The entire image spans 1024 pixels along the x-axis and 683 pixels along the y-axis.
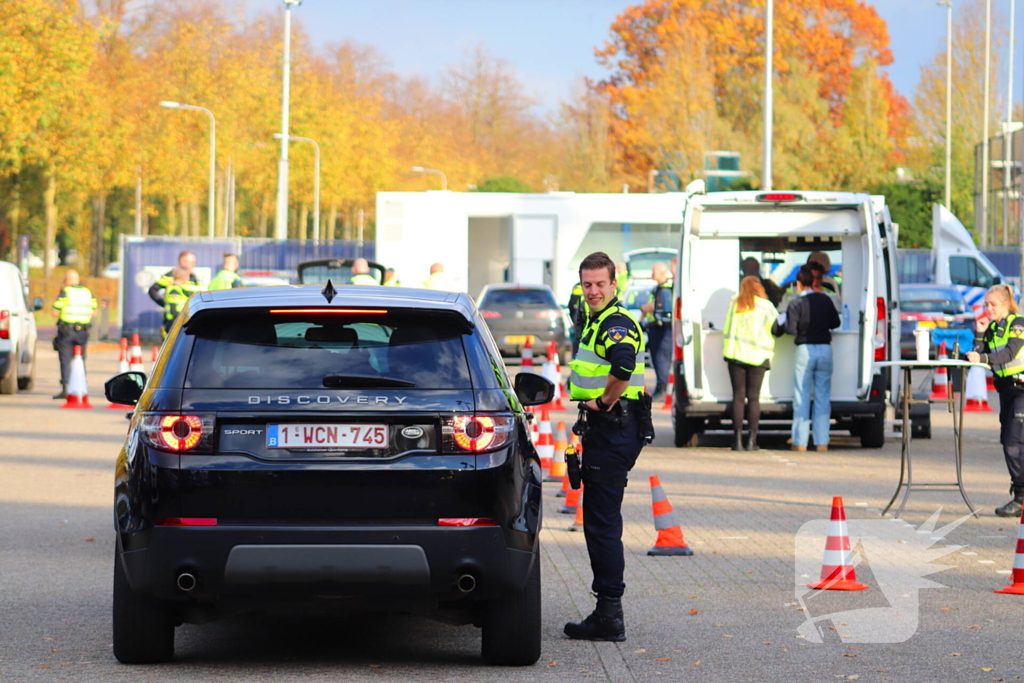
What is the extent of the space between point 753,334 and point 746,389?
742mm

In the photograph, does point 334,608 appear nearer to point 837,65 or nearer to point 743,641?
point 743,641

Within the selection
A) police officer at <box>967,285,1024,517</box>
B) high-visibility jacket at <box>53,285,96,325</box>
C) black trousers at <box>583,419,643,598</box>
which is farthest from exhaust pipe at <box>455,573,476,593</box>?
high-visibility jacket at <box>53,285,96,325</box>

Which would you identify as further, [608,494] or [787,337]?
[787,337]

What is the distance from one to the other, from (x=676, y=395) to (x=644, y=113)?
41158 millimetres

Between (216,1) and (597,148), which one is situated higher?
(216,1)

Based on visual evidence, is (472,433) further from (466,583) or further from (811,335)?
(811,335)

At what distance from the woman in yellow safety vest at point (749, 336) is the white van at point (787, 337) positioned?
1.25 ft

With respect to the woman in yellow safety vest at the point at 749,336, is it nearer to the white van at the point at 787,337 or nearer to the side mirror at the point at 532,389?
the white van at the point at 787,337

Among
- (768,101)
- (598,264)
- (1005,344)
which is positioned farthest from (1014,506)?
(768,101)

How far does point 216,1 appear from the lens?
2029 inches

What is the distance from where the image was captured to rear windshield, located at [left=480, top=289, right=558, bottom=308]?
2881 cm

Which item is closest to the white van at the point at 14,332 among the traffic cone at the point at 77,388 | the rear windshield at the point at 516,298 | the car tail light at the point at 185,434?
the traffic cone at the point at 77,388

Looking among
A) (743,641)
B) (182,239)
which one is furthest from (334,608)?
(182,239)

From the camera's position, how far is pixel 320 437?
5.84m
